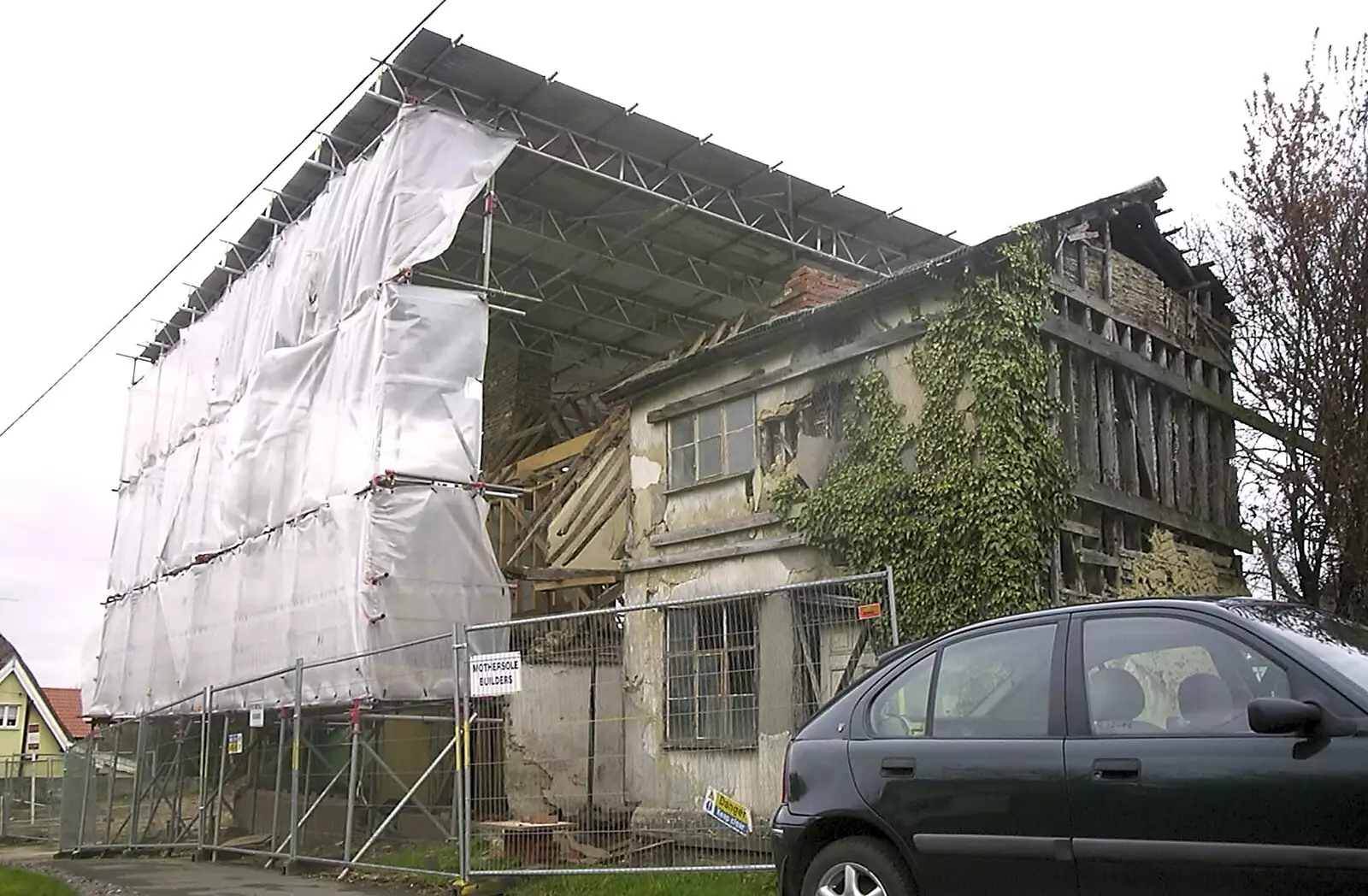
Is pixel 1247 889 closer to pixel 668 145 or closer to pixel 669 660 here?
pixel 669 660

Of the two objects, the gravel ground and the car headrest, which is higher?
the car headrest

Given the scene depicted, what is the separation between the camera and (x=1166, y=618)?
209 inches

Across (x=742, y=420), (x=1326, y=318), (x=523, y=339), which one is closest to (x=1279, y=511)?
(x=1326, y=318)

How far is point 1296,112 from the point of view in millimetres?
14836

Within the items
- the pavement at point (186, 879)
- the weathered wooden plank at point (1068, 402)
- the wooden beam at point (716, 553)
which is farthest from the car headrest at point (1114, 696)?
the wooden beam at point (716, 553)

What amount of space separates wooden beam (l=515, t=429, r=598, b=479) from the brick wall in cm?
280

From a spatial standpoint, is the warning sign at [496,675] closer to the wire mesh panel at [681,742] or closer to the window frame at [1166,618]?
the wire mesh panel at [681,742]

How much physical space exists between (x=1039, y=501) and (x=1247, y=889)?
7.02 meters

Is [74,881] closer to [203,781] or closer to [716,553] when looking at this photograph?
[203,781]

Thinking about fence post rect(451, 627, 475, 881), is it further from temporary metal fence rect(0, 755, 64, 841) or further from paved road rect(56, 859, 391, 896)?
temporary metal fence rect(0, 755, 64, 841)

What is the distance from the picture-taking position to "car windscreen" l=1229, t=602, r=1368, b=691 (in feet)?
15.8

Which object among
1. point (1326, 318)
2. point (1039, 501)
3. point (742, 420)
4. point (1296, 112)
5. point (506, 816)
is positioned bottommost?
point (506, 816)

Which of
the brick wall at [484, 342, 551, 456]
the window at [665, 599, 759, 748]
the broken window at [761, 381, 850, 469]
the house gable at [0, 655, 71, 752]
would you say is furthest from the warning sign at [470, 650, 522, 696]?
the house gable at [0, 655, 71, 752]

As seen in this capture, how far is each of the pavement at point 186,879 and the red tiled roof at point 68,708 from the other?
1595 inches
